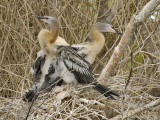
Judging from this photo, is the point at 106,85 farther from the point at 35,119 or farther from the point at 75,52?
the point at 35,119

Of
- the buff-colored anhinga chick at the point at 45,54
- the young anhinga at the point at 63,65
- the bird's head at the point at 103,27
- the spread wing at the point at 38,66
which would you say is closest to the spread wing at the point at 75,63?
the young anhinga at the point at 63,65

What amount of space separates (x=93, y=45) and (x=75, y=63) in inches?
16.9

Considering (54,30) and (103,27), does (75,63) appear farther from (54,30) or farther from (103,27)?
(103,27)

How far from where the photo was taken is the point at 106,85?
436 cm

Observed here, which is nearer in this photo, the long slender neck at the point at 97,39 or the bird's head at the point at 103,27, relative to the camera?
the long slender neck at the point at 97,39

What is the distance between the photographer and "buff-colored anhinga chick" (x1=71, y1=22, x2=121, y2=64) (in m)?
4.59

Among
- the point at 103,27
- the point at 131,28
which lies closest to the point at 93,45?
the point at 103,27

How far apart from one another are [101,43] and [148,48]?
63 centimetres

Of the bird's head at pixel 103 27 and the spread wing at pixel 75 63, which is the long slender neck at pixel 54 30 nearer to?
the spread wing at pixel 75 63

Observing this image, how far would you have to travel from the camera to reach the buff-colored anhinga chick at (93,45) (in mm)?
4590

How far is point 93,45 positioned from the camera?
4703mm

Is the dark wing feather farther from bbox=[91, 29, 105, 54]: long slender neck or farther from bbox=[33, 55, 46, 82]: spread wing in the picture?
bbox=[91, 29, 105, 54]: long slender neck

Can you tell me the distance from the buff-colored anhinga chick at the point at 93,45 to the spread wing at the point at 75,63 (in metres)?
0.18

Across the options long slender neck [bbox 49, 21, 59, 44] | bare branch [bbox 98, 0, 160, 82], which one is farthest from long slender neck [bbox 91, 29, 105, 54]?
bare branch [bbox 98, 0, 160, 82]
